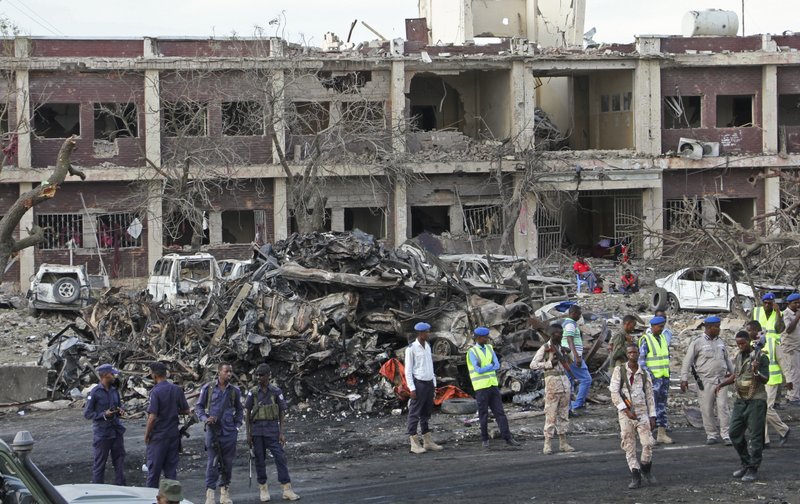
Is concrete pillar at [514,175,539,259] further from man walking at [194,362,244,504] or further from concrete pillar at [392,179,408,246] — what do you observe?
man walking at [194,362,244,504]

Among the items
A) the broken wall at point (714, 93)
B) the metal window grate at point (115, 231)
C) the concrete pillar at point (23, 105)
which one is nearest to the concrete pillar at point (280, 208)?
the metal window grate at point (115, 231)

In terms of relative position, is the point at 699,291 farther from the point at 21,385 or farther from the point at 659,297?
the point at 21,385

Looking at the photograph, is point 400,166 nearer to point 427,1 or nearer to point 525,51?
point 525,51

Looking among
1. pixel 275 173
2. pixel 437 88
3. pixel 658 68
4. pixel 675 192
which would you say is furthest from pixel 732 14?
pixel 275 173

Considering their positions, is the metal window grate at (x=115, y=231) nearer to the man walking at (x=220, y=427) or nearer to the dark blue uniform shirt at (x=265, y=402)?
the dark blue uniform shirt at (x=265, y=402)

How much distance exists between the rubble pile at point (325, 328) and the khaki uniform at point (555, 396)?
311cm

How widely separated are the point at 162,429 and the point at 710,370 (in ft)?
21.8

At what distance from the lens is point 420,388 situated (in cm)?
1384

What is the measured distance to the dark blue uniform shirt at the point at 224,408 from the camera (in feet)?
36.6

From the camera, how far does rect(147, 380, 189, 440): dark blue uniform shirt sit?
36.0 feet

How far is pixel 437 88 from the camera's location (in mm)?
41094

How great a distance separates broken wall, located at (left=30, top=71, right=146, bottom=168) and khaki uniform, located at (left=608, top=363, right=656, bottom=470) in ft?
83.8

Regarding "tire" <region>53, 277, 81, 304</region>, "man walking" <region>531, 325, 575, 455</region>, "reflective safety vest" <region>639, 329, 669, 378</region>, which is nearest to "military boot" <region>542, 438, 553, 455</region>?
"man walking" <region>531, 325, 575, 455</region>

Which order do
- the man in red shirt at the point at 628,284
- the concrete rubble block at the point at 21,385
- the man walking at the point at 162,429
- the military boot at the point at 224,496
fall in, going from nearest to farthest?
the man walking at the point at 162,429
the military boot at the point at 224,496
the concrete rubble block at the point at 21,385
the man in red shirt at the point at 628,284
